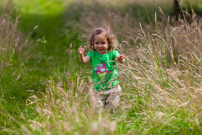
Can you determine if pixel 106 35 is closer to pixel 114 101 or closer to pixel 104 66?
pixel 104 66

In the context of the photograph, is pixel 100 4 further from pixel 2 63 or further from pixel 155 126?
pixel 155 126

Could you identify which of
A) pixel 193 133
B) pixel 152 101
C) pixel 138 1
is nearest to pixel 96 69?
pixel 152 101

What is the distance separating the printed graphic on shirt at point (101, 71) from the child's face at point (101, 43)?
7.6 inches

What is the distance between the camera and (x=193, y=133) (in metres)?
2.51

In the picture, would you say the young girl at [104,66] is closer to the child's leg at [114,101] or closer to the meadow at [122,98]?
the child's leg at [114,101]

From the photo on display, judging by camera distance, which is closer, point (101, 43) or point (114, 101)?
point (114, 101)

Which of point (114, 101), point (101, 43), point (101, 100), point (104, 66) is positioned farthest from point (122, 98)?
point (101, 43)

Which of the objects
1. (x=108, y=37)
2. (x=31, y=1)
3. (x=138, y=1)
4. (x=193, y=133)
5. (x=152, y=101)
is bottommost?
(x=193, y=133)

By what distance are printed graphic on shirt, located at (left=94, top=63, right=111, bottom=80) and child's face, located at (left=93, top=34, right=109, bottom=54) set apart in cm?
19

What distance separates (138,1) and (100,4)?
1.37 m

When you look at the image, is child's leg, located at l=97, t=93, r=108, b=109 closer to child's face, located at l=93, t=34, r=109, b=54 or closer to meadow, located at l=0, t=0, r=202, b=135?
meadow, located at l=0, t=0, r=202, b=135

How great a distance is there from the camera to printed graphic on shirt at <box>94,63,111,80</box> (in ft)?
11.5

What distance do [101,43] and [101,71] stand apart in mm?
379

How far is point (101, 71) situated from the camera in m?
3.54
